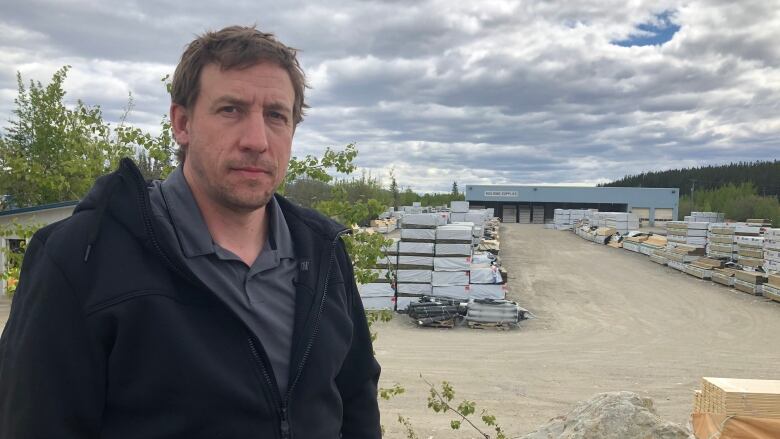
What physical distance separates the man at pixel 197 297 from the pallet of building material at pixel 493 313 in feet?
53.5

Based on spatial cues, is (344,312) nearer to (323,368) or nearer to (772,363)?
(323,368)

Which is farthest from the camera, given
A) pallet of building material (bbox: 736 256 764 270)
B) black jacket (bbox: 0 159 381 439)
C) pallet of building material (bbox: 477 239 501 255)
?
pallet of building material (bbox: 477 239 501 255)

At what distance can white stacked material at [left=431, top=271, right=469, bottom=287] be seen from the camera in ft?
66.2

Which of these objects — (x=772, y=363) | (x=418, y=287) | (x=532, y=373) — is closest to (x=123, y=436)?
(x=532, y=373)

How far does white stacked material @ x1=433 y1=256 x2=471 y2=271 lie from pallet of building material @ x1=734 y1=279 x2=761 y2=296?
13.0 m

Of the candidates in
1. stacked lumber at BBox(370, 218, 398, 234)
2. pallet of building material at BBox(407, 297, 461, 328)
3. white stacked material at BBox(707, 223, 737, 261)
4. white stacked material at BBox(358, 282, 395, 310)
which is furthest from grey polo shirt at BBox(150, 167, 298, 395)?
stacked lumber at BBox(370, 218, 398, 234)

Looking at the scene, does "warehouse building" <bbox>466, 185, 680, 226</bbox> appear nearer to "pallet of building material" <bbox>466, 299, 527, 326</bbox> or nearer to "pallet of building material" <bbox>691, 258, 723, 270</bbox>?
"pallet of building material" <bbox>691, 258, 723, 270</bbox>

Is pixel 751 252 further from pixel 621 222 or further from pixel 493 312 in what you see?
pixel 621 222

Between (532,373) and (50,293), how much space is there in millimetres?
12794

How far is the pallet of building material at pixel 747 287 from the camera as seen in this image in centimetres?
2327

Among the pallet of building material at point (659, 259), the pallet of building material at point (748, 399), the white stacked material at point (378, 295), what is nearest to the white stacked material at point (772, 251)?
the pallet of building material at point (659, 259)

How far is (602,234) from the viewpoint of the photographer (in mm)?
45656

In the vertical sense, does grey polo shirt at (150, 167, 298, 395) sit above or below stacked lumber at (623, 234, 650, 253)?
above

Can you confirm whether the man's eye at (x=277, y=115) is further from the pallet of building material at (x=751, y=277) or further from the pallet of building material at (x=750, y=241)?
the pallet of building material at (x=750, y=241)
